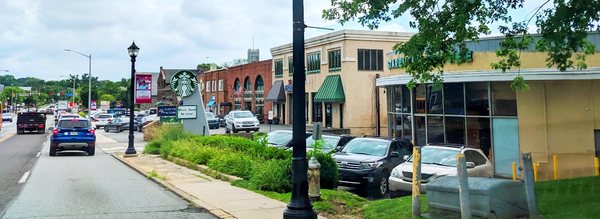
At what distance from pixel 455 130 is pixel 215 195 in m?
12.4

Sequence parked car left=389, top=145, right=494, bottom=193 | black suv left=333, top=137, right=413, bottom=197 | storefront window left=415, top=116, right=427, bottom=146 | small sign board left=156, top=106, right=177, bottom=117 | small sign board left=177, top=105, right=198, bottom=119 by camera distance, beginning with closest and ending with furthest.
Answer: parked car left=389, top=145, right=494, bottom=193 < black suv left=333, top=137, right=413, bottom=197 < storefront window left=415, top=116, right=427, bottom=146 < small sign board left=177, top=105, right=198, bottom=119 < small sign board left=156, top=106, right=177, bottom=117

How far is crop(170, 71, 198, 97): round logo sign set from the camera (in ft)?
79.3

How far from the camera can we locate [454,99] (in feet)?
65.8

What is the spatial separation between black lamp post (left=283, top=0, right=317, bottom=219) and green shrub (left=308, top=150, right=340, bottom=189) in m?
4.25

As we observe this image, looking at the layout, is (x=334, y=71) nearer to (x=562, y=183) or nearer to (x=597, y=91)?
(x=597, y=91)

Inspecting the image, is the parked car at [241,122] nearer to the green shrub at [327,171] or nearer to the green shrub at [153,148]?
the green shrub at [153,148]

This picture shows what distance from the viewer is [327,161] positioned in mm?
11797

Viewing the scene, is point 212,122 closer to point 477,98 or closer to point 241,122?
point 241,122

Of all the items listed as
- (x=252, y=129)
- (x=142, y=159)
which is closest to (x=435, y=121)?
(x=142, y=159)

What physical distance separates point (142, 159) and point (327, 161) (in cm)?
1077

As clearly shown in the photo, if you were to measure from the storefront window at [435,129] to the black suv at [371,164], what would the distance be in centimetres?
584

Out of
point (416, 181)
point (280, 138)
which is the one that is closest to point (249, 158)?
point (280, 138)

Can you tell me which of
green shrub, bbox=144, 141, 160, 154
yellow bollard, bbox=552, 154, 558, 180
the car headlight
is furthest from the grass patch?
green shrub, bbox=144, 141, 160, 154

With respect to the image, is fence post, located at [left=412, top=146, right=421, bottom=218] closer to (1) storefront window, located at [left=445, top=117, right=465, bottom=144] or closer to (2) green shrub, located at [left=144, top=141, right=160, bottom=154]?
(1) storefront window, located at [left=445, top=117, right=465, bottom=144]
